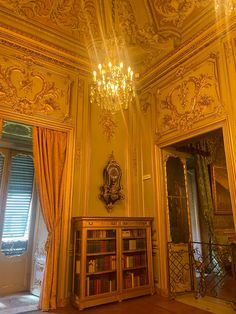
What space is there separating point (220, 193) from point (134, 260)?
3549 millimetres

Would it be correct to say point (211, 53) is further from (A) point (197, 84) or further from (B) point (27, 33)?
(B) point (27, 33)

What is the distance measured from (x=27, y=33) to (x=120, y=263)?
443 centimetres

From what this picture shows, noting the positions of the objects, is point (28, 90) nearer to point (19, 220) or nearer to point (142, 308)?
point (19, 220)

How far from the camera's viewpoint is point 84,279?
3834mm

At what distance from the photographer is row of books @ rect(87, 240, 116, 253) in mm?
4078

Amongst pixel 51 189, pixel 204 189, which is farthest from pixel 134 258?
pixel 204 189

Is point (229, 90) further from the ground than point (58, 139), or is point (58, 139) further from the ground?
point (229, 90)

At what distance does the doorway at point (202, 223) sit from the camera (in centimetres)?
461

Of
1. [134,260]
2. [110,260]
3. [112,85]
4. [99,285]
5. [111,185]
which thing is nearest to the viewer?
[112,85]

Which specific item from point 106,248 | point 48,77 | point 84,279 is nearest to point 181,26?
point 48,77

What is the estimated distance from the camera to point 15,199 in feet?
16.6

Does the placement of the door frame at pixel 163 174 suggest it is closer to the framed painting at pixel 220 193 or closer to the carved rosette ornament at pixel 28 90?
the carved rosette ornament at pixel 28 90

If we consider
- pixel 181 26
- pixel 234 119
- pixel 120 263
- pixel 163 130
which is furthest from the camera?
pixel 163 130

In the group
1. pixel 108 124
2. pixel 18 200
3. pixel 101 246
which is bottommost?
pixel 101 246
